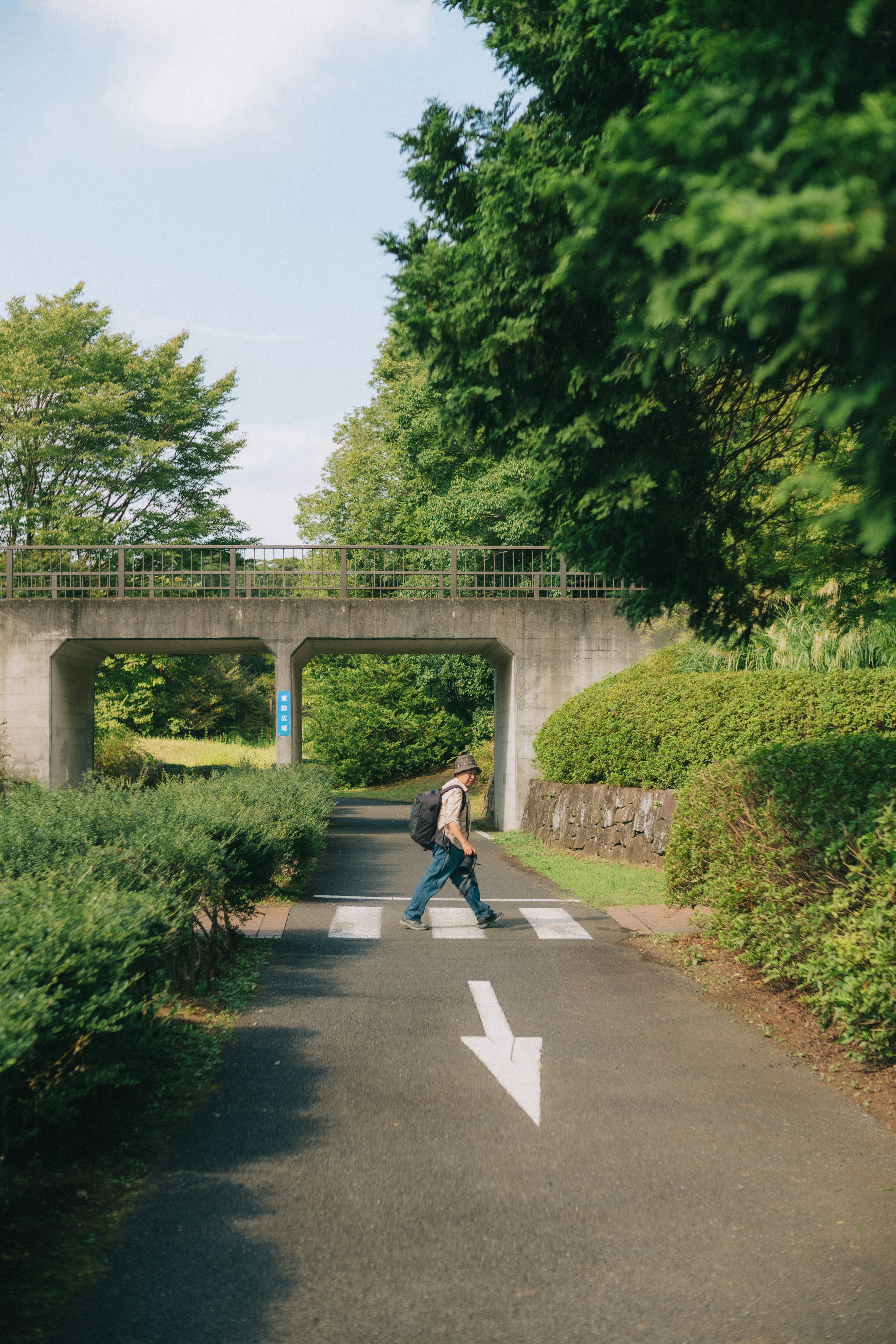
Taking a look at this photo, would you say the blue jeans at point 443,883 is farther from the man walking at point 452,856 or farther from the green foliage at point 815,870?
the green foliage at point 815,870

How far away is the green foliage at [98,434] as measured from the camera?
113 feet

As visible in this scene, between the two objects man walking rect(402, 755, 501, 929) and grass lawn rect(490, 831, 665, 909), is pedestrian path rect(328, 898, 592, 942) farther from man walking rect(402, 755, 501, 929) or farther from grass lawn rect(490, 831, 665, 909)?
grass lawn rect(490, 831, 665, 909)

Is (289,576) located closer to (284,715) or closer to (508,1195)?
(284,715)

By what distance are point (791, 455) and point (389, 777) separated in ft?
122

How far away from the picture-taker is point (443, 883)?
10.5m

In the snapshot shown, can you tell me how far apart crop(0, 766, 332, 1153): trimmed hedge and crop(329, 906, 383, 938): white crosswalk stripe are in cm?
100

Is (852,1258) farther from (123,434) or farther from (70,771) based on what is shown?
(123,434)

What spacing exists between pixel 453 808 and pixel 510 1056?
4.58 metres

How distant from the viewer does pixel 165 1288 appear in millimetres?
3471

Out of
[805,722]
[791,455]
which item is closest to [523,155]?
[791,455]

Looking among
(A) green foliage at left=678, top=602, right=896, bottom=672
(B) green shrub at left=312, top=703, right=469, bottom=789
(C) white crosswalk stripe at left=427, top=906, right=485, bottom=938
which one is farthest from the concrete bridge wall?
(B) green shrub at left=312, top=703, right=469, bottom=789

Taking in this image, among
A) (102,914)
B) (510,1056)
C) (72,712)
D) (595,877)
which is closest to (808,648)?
(595,877)

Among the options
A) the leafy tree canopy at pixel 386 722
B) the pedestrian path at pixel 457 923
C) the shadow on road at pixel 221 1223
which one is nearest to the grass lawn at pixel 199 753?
the leafy tree canopy at pixel 386 722

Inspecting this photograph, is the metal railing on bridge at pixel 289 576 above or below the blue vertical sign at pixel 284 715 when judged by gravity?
above
